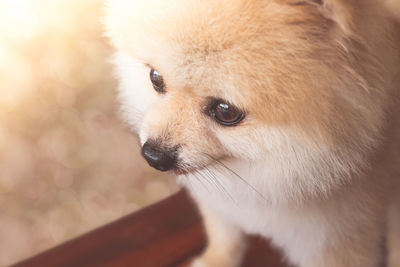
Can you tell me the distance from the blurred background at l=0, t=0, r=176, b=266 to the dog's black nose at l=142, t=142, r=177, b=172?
1.31 feet

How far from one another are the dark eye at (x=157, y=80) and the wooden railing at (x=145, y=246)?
1.74 feet

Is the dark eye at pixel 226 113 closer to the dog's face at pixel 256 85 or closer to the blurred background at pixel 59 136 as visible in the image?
the dog's face at pixel 256 85

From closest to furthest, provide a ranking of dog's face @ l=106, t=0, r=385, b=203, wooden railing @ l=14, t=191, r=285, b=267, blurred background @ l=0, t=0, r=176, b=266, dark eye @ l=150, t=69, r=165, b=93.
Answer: dog's face @ l=106, t=0, r=385, b=203, dark eye @ l=150, t=69, r=165, b=93, blurred background @ l=0, t=0, r=176, b=266, wooden railing @ l=14, t=191, r=285, b=267

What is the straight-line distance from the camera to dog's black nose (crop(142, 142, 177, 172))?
662mm

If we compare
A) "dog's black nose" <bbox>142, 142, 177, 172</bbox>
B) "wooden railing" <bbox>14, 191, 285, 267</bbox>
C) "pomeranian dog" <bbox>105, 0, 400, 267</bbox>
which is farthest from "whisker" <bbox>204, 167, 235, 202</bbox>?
"wooden railing" <bbox>14, 191, 285, 267</bbox>

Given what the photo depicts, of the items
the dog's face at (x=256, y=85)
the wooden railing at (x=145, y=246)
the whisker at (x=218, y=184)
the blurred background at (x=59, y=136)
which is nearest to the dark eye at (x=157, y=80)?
the dog's face at (x=256, y=85)

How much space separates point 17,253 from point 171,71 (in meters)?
0.75

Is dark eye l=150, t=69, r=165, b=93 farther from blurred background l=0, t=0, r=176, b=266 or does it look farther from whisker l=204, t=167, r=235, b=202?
blurred background l=0, t=0, r=176, b=266

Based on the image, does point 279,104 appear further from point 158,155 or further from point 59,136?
point 59,136

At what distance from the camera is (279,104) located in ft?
1.96

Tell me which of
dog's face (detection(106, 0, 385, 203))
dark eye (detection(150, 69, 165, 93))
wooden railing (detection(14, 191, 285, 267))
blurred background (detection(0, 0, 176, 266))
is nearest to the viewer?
dog's face (detection(106, 0, 385, 203))

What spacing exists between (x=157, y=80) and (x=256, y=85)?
0.56ft

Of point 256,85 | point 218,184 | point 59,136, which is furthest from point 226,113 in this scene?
point 59,136

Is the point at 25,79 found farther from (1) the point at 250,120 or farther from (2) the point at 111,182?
(1) the point at 250,120
